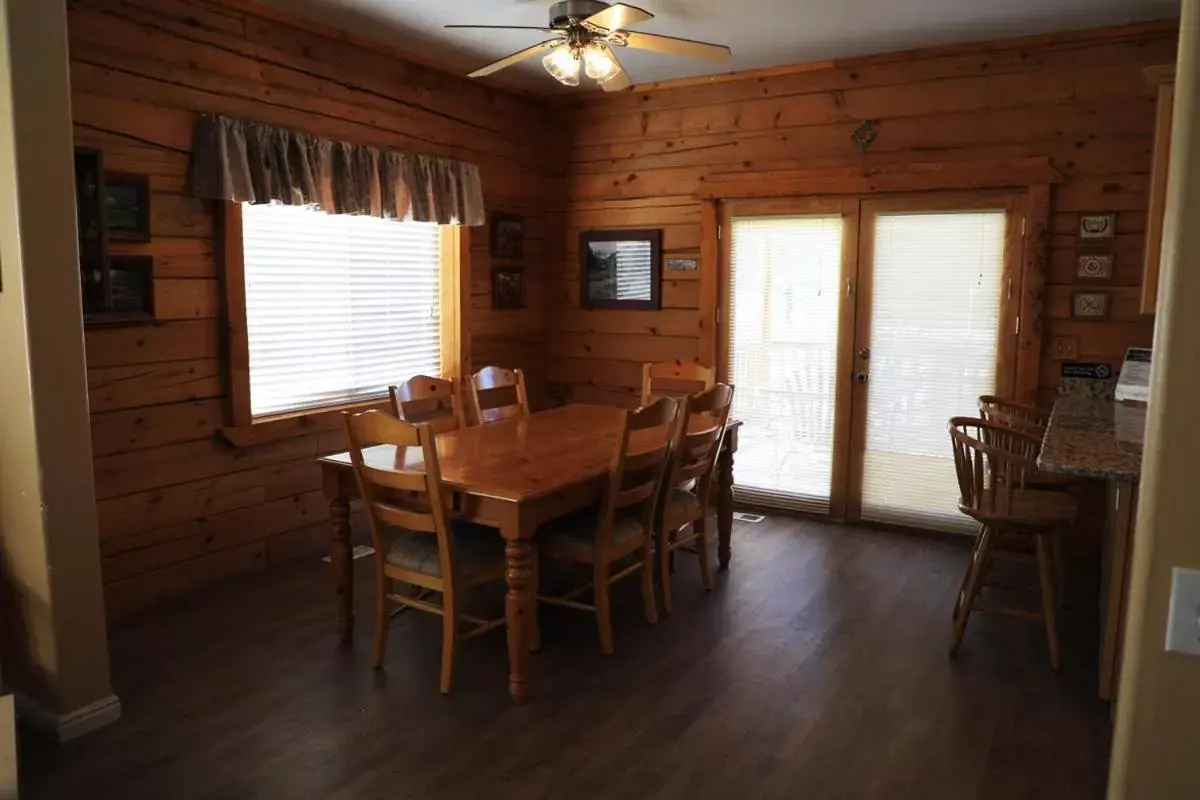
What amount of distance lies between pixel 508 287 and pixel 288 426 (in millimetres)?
1861

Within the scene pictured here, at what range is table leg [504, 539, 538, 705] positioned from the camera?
288 centimetres

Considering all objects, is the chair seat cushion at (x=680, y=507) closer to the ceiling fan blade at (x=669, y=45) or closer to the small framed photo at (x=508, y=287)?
the ceiling fan blade at (x=669, y=45)

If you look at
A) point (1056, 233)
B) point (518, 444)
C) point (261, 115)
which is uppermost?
point (261, 115)

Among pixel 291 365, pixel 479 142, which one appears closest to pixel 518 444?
pixel 291 365

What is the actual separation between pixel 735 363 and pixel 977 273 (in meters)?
1.46

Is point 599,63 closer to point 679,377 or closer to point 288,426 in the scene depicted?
point 679,377

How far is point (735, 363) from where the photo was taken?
544 cm

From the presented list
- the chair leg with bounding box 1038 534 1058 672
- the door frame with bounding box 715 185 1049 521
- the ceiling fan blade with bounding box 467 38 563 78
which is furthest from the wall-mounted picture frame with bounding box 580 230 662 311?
the chair leg with bounding box 1038 534 1058 672

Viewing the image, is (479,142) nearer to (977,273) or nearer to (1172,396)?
(977,273)

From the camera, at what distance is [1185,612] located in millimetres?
1062

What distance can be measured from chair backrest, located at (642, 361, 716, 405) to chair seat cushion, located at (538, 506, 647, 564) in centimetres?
143

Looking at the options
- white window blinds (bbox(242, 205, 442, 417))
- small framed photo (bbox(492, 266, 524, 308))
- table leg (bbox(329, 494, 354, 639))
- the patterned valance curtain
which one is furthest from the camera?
small framed photo (bbox(492, 266, 524, 308))

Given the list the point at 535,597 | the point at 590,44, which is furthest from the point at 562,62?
the point at 535,597

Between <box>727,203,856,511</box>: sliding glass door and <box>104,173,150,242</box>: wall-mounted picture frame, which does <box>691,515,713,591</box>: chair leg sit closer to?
<box>727,203,856,511</box>: sliding glass door
